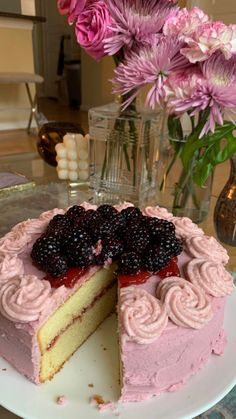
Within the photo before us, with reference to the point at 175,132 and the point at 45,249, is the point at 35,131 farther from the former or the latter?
the point at 45,249

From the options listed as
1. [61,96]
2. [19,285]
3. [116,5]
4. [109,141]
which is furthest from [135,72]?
[61,96]

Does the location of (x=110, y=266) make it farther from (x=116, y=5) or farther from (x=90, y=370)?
(x=116, y=5)

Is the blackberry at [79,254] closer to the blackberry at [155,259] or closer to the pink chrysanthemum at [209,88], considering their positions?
the blackberry at [155,259]

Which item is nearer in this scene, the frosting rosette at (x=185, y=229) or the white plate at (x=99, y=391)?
the white plate at (x=99, y=391)

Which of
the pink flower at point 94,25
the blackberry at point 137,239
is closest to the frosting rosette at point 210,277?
the blackberry at point 137,239

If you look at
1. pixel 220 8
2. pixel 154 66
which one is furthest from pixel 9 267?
pixel 220 8
